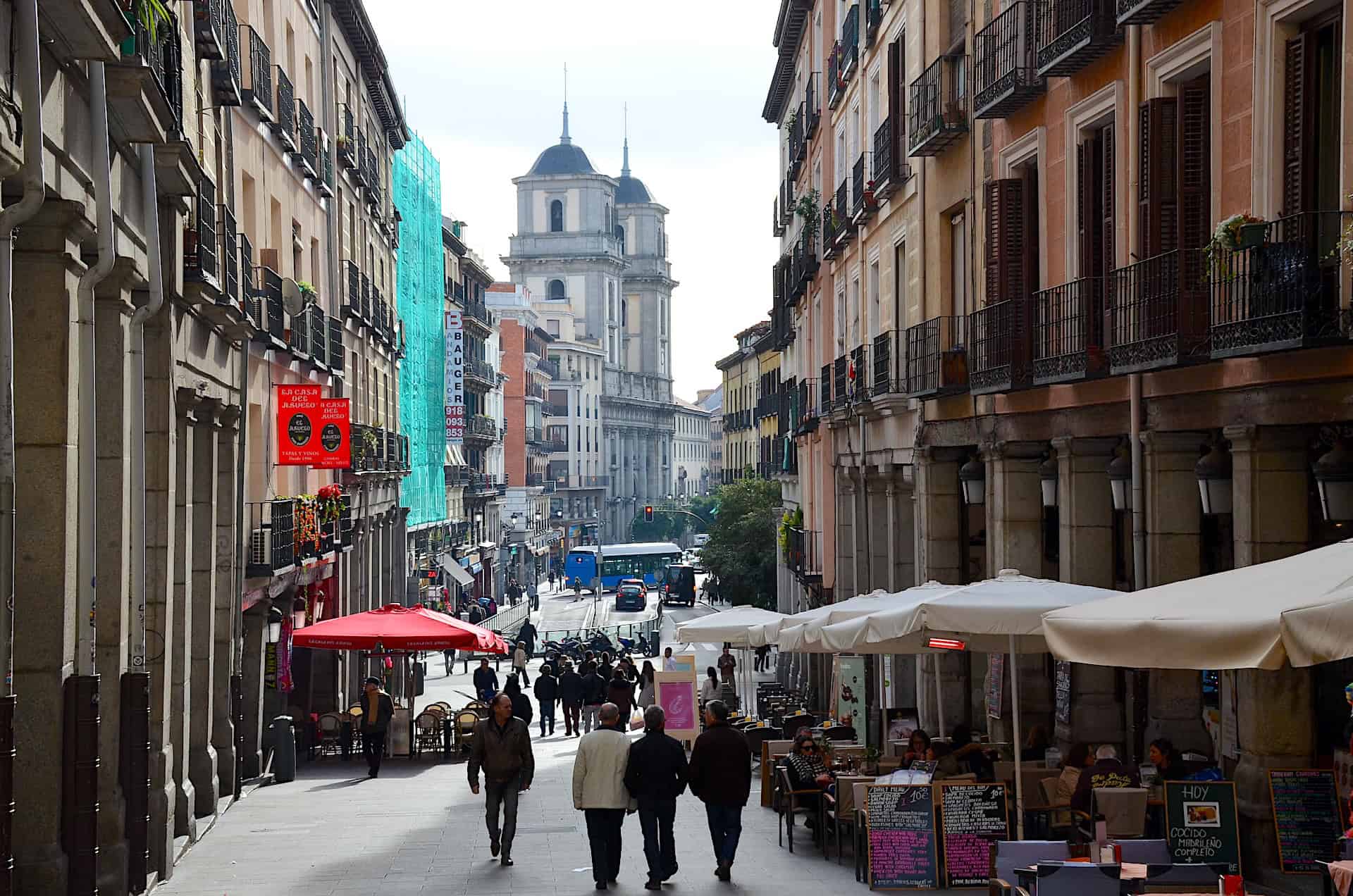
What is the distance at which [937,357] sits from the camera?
949 inches

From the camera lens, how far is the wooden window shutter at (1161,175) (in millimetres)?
16359

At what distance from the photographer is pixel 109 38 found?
1091 centimetres

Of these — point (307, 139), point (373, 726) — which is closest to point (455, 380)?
point (307, 139)

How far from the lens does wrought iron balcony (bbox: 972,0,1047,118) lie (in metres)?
20.0

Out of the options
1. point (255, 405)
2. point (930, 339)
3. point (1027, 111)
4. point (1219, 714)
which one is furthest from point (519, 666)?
point (1219, 714)

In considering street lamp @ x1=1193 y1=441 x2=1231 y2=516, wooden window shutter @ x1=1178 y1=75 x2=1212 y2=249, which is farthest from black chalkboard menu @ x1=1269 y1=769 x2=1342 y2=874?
wooden window shutter @ x1=1178 y1=75 x2=1212 y2=249

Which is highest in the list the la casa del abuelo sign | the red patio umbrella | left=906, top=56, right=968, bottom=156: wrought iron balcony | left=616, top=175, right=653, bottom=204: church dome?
left=616, top=175, right=653, bottom=204: church dome

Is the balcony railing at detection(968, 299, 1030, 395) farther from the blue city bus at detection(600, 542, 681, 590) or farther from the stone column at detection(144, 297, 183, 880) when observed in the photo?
the blue city bus at detection(600, 542, 681, 590)

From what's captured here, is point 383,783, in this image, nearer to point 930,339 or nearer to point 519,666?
point 930,339

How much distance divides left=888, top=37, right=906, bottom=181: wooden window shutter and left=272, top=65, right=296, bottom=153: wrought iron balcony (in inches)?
377

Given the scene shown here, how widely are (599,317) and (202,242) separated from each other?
154 metres

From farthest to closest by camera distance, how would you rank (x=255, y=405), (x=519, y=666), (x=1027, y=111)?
(x=519, y=666), (x=255, y=405), (x=1027, y=111)

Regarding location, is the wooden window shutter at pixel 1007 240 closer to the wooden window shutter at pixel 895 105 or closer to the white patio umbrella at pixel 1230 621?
the wooden window shutter at pixel 895 105

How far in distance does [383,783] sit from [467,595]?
185ft
